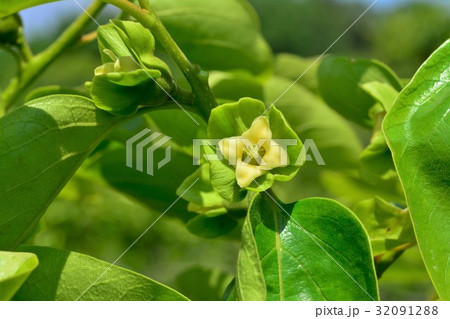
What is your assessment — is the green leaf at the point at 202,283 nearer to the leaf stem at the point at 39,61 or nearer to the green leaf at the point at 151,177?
the green leaf at the point at 151,177

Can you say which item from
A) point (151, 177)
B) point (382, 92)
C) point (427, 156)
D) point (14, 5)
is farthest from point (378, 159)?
point (14, 5)

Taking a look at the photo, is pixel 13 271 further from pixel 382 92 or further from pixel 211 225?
pixel 382 92

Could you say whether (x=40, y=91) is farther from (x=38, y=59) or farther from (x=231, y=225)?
(x=231, y=225)

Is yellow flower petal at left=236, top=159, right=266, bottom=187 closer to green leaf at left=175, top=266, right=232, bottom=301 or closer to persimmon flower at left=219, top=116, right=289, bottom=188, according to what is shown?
persimmon flower at left=219, top=116, right=289, bottom=188

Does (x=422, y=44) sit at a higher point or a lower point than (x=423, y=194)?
lower

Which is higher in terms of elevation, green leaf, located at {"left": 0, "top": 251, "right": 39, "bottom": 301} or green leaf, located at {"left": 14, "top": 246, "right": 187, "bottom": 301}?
green leaf, located at {"left": 0, "top": 251, "right": 39, "bottom": 301}

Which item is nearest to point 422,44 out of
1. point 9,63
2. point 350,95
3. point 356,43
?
point 356,43

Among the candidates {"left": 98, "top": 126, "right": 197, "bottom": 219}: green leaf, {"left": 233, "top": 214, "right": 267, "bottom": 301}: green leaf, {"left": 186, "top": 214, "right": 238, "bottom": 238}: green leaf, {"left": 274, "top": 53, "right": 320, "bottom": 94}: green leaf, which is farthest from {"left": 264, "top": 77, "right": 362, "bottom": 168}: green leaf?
{"left": 233, "top": 214, "right": 267, "bottom": 301}: green leaf
